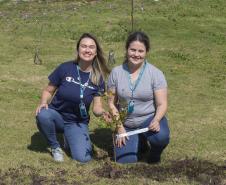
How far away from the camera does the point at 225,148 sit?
23.2ft

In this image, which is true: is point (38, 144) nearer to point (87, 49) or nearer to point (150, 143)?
point (87, 49)

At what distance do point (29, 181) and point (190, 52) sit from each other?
7.69 m

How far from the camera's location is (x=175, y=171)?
6.06 metres

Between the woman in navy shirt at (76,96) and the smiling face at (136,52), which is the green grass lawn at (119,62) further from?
the smiling face at (136,52)

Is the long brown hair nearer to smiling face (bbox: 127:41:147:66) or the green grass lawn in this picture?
smiling face (bbox: 127:41:147:66)

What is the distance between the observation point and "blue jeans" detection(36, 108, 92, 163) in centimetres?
645

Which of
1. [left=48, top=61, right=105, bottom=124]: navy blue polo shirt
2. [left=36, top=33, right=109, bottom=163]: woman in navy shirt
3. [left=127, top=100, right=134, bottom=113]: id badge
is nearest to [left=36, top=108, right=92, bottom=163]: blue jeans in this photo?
[left=36, top=33, right=109, bottom=163]: woman in navy shirt

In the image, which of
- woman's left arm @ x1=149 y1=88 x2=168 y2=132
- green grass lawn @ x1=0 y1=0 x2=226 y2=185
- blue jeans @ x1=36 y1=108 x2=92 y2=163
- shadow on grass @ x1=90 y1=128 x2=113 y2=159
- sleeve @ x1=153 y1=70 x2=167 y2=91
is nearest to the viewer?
green grass lawn @ x1=0 y1=0 x2=226 y2=185

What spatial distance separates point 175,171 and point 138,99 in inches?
36.4

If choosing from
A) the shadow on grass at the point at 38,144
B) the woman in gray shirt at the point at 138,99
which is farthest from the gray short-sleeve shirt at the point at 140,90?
the shadow on grass at the point at 38,144

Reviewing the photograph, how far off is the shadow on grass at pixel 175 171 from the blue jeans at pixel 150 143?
16 cm

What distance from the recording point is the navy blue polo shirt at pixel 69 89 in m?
6.64

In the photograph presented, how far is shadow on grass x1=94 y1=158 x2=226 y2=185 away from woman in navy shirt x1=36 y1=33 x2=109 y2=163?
55 centimetres

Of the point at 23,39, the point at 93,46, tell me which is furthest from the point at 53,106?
the point at 23,39
